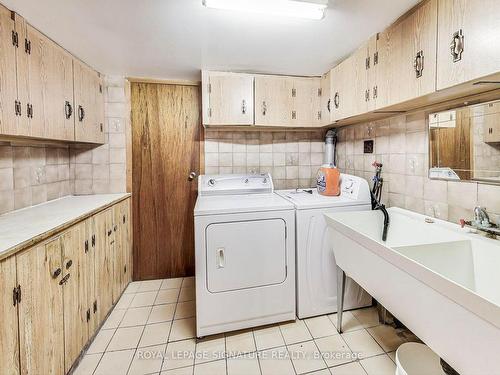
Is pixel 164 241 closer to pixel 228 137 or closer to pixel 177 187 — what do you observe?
pixel 177 187

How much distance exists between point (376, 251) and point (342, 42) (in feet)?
4.85

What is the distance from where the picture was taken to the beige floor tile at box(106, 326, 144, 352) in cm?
183

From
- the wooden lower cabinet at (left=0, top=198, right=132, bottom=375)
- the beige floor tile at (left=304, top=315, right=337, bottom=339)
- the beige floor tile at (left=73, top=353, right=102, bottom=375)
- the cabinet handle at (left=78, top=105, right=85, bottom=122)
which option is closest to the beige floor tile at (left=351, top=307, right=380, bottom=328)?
the beige floor tile at (left=304, top=315, right=337, bottom=339)

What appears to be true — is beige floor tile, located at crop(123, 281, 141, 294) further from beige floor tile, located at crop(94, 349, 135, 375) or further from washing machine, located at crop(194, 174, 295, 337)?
washing machine, located at crop(194, 174, 295, 337)

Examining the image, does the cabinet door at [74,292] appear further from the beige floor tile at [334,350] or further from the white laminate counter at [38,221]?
the beige floor tile at [334,350]

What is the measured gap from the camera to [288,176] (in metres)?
2.95

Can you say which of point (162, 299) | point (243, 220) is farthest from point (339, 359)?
point (162, 299)

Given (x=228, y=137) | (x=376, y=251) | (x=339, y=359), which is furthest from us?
(x=228, y=137)

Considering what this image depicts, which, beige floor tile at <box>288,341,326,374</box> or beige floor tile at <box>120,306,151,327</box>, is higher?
beige floor tile at <box>120,306,151,327</box>

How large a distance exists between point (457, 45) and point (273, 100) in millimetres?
1507

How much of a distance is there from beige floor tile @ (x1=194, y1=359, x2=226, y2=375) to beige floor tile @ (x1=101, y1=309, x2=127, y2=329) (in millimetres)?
849

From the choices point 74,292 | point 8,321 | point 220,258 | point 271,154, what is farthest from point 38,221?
point 271,154

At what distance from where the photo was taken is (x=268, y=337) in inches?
75.5

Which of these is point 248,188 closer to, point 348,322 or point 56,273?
point 348,322
